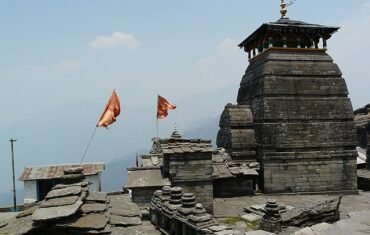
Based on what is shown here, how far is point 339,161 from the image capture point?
24.5 metres

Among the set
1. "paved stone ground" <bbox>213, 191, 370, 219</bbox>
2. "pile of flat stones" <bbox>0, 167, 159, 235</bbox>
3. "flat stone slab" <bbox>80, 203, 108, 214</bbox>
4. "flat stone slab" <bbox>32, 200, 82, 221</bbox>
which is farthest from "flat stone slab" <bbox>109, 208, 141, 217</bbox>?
"paved stone ground" <bbox>213, 191, 370, 219</bbox>

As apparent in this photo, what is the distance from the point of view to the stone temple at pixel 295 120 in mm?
24062

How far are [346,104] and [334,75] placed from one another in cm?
219

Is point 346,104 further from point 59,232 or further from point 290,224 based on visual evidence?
point 59,232

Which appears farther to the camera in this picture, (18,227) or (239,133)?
(239,133)

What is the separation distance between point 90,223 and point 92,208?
1183 millimetres

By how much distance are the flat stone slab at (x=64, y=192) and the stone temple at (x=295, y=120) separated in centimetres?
1627

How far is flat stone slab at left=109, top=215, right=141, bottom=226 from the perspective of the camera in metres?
10.1

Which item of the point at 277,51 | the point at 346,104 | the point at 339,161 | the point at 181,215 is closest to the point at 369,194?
the point at 339,161

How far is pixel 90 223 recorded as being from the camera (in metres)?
8.33

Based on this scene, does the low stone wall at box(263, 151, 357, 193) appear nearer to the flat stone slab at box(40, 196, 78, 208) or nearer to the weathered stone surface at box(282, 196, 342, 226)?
the weathered stone surface at box(282, 196, 342, 226)

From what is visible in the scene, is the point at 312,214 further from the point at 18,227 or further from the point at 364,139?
the point at 364,139

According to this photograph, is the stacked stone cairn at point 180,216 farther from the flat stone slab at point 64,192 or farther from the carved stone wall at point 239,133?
the carved stone wall at point 239,133

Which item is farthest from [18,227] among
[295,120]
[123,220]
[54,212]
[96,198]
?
[295,120]
